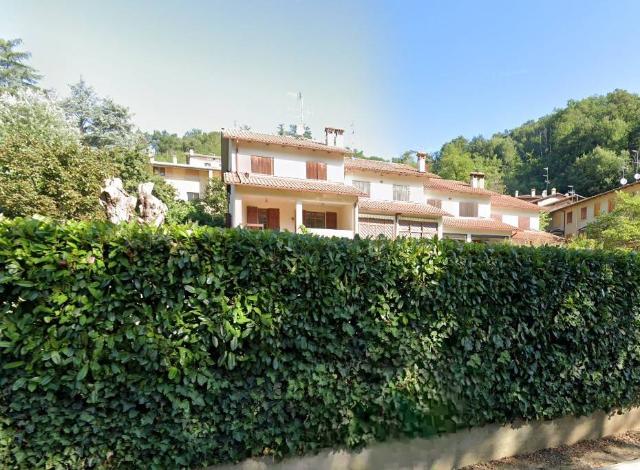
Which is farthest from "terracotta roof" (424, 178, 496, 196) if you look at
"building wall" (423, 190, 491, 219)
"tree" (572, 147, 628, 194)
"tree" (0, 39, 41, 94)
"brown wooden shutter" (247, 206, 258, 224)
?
"tree" (0, 39, 41, 94)

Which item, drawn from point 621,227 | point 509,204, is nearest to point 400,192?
point 509,204

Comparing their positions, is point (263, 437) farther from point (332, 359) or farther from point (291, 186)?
point (291, 186)

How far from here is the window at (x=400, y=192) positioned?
2381cm

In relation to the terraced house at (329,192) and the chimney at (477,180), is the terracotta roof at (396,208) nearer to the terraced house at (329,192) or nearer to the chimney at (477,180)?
the terraced house at (329,192)

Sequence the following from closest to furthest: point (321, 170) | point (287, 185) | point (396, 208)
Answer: point (287, 185), point (321, 170), point (396, 208)

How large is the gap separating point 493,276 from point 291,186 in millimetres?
15943

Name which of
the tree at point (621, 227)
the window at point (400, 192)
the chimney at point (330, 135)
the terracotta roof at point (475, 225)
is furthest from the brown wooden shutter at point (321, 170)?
the tree at point (621, 227)

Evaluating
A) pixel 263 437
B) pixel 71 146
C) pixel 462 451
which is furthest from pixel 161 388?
pixel 71 146

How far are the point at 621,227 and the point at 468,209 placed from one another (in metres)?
9.90

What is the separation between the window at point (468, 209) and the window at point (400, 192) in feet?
22.1

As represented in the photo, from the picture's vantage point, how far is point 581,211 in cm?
3400

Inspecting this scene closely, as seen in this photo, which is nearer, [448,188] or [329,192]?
[329,192]

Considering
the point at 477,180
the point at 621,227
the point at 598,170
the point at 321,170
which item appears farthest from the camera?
the point at 598,170

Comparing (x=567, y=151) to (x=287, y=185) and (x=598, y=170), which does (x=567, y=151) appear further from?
(x=287, y=185)
